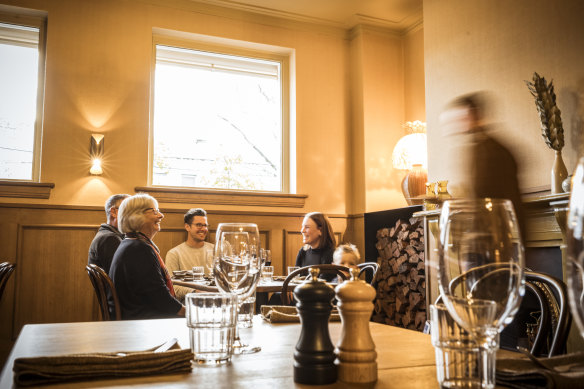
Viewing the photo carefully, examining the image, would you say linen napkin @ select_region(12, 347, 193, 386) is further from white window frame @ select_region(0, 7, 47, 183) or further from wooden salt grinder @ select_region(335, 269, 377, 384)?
white window frame @ select_region(0, 7, 47, 183)

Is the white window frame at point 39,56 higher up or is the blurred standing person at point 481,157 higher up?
the white window frame at point 39,56

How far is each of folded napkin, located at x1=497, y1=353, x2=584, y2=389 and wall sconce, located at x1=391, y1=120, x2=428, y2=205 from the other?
3986 mm

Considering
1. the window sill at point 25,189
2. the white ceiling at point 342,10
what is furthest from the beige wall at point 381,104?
the window sill at point 25,189

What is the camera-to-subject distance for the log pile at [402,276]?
14.6 ft

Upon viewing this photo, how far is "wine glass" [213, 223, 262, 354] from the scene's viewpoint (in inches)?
36.2

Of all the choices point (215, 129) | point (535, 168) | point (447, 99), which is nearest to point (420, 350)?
point (535, 168)

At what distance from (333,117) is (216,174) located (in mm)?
1459

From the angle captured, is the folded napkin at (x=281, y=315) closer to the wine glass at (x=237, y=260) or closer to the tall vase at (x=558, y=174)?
the wine glass at (x=237, y=260)

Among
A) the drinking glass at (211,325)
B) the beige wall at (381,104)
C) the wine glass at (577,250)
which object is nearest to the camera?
the wine glass at (577,250)

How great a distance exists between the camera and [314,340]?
2.19 feet

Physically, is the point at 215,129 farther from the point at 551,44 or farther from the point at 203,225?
the point at 551,44

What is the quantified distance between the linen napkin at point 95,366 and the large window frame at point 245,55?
4163mm

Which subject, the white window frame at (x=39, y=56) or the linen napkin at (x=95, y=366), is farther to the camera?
the white window frame at (x=39, y=56)

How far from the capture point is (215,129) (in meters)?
5.27
